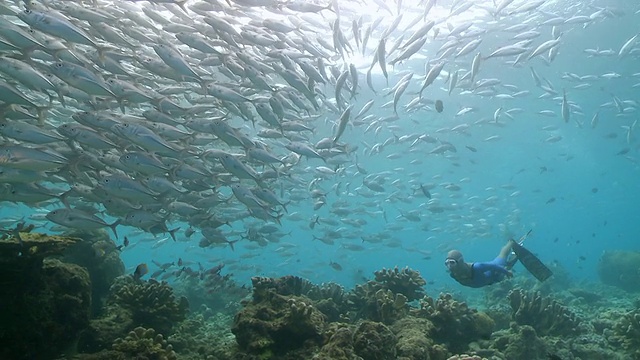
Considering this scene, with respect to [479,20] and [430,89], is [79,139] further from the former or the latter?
[430,89]

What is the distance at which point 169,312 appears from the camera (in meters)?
7.16

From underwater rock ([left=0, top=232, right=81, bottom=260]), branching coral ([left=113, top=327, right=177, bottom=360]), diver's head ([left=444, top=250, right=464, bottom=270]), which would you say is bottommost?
branching coral ([left=113, top=327, right=177, bottom=360])

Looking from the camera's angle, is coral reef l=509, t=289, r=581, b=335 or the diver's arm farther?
coral reef l=509, t=289, r=581, b=335

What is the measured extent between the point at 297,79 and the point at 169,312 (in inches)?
208

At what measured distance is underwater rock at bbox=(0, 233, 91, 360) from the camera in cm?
463

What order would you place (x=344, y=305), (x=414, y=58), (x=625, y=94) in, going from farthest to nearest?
1. (x=625, y=94)
2. (x=414, y=58)
3. (x=344, y=305)

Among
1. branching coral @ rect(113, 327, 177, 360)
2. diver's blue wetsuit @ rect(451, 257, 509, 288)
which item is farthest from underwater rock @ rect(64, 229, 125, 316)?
diver's blue wetsuit @ rect(451, 257, 509, 288)

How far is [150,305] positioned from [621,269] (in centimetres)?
3095

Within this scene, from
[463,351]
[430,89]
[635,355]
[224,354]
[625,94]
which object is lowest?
[224,354]

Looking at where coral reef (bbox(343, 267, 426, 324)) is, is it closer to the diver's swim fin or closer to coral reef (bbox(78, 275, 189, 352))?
the diver's swim fin

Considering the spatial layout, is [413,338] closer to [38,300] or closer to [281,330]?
[281,330]

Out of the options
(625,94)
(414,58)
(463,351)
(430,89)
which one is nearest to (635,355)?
(463,351)

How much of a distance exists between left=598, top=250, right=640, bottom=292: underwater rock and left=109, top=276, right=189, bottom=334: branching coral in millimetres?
27678

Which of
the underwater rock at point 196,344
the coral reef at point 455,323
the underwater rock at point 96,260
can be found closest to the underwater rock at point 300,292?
the underwater rock at point 196,344
